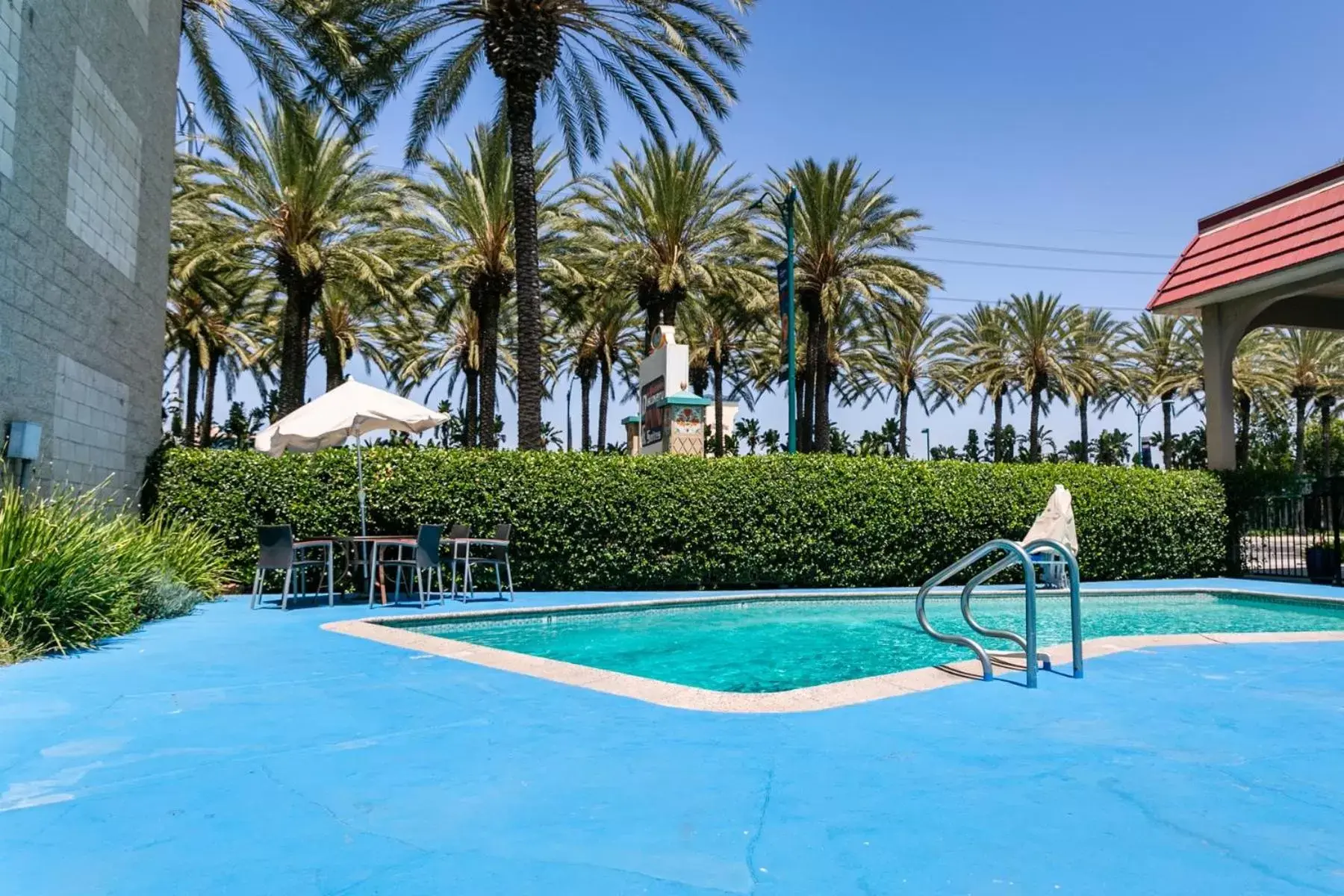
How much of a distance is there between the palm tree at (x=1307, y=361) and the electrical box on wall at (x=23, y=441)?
44739 millimetres

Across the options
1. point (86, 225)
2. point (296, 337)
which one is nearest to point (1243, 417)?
point (296, 337)

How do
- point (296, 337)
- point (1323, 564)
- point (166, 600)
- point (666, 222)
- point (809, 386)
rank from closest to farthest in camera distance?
1. point (166, 600)
2. point (1323, 564)
3. point (296, 337)
4. point (666, 222)
5. point (809, 386)

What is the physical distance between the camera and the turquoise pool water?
8.29 m

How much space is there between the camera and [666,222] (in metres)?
25.1

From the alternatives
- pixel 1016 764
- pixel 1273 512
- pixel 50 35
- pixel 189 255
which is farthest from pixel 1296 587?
pixel 189 255

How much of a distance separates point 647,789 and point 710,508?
11286 millimetres

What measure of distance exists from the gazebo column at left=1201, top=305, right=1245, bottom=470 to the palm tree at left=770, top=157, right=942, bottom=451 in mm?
9006

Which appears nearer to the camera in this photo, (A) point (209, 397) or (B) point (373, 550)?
(B) point (373, 550)

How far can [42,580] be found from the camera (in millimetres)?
7504

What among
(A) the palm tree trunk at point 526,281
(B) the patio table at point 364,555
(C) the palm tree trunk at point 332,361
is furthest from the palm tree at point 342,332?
(B) the patio table at point 364,555

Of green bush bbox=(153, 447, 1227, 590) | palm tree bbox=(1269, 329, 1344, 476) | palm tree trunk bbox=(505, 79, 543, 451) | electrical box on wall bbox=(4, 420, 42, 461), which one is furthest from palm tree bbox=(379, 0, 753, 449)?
palm tree bbox=(1269, 329, 1344, 476)

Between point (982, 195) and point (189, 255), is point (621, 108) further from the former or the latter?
point (189, 255)

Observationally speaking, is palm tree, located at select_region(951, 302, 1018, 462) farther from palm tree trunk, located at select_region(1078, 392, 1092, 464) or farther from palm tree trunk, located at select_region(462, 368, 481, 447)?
palm tree trunk, located at select_region(462, 368, 481, 447)

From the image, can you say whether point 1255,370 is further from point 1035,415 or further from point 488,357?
point 488,357
